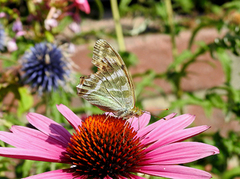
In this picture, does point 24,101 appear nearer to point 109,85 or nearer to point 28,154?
point 109,85

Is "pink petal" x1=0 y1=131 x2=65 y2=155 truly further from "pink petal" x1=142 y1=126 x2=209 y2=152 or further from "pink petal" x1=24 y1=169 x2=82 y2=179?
"pink petal" x1=142 y1=126 x2=209 y2=152

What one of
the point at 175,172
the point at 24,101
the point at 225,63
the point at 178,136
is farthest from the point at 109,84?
the point at 225,63

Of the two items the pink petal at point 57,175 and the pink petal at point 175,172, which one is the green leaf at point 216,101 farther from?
the pink petal at point 57,175

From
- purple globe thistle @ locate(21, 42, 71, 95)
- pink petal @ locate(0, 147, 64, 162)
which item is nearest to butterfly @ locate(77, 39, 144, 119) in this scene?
pink petal @ locate(0, 147, 64, 162)

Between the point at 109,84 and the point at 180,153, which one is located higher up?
the point at 109,84

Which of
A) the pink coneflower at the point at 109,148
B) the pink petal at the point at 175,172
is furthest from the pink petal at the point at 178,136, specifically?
the pink petal at the point at 175,172

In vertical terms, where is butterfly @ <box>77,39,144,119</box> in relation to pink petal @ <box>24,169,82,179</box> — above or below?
above

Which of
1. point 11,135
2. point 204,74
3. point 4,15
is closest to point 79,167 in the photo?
point 11,135
